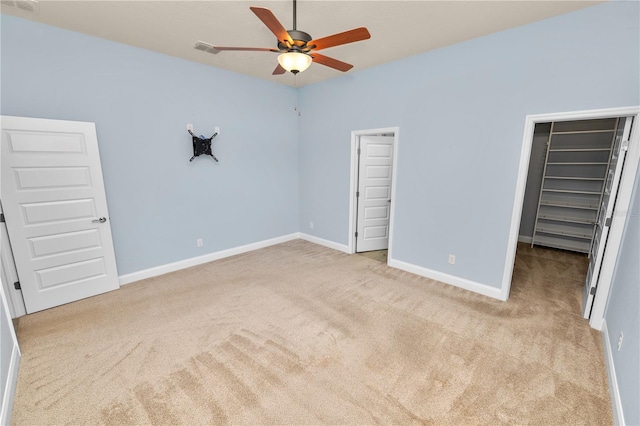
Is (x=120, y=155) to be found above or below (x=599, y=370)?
above

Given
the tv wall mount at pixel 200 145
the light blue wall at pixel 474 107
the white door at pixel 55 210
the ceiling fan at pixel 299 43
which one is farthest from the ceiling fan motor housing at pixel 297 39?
the white door at pixel 55 210

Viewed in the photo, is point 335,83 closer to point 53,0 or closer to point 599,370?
point 53,0

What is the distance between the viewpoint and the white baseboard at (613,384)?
1682 millimetres

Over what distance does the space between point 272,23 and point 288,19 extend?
1105mm

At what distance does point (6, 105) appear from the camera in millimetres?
2645

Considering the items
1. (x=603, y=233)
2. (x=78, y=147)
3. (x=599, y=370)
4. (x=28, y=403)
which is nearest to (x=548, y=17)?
(x=603, y=233)

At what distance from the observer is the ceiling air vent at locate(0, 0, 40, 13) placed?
2.33m

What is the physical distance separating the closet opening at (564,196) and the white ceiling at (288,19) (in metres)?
2.56

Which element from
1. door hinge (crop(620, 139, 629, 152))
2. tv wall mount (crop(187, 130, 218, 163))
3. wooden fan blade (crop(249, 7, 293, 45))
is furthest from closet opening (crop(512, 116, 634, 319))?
tv wall mount (crop(187, 130, 218, 163))

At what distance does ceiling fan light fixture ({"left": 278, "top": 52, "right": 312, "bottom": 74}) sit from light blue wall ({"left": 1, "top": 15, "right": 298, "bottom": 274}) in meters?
2.36

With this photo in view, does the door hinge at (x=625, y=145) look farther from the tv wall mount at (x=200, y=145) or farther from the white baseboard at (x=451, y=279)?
the tv wall mount at (x=200, y=145)

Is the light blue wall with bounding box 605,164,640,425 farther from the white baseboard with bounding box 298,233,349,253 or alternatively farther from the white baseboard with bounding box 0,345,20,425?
the white baseboard with bounding box 0,345,20,425

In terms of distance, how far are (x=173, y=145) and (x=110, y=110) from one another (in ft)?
2.50

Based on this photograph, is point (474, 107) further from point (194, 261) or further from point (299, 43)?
point (194, 261)
